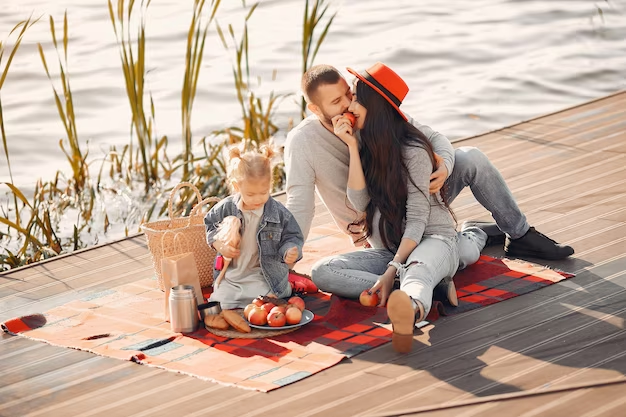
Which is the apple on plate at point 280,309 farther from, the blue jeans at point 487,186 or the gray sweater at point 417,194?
the blue jeans at point 487,186

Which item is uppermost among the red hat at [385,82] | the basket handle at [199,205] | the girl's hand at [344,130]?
the red hat at [385,82]

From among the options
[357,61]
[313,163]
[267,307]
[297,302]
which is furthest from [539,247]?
[357,61]

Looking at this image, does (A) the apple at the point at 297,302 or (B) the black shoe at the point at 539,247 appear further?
(B) the black shoe at the point at 539,247

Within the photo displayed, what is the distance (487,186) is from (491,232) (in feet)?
Answer: 1.00

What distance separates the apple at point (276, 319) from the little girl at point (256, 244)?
0.63 feet

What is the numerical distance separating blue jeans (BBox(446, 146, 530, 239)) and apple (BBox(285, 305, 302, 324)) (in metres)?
0.83

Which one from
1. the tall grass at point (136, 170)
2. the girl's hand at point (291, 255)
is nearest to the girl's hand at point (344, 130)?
the girl's hand at point (291, 255)

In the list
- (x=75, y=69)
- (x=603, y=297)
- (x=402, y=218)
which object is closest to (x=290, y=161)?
(x=402, y=218)

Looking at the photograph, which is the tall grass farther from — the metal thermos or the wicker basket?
the metal thermos

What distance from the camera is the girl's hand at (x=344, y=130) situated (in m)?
3.53

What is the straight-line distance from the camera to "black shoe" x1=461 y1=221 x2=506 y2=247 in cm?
416

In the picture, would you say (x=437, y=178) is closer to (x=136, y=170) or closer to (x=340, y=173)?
(x=340, y=173)

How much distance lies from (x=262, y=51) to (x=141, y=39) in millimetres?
4884

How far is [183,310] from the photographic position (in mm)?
3449
